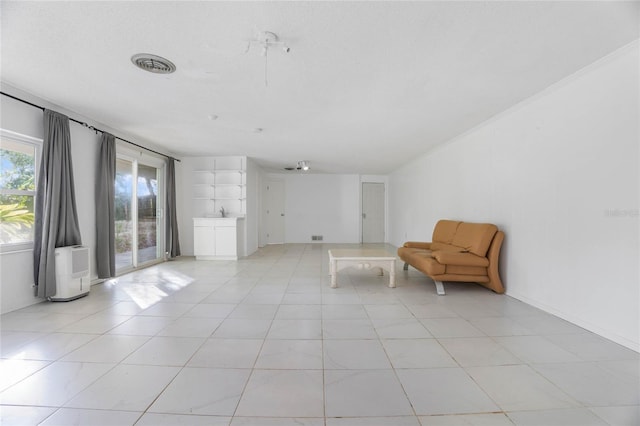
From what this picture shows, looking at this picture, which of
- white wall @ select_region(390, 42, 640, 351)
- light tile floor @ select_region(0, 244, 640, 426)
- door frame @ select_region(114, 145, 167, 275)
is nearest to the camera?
light tile floor @ select_region(0, 244, 640, 426)

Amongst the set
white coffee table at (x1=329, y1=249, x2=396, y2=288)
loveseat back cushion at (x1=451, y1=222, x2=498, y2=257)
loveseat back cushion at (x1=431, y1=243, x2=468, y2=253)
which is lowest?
white coffee table at (x1=329, y1=249, x2=396, y2=288)

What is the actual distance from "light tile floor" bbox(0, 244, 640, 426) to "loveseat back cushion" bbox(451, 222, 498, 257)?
67 cm

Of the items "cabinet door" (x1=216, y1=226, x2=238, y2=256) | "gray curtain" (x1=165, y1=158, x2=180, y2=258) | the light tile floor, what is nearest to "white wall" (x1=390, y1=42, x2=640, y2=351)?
the light tile floor

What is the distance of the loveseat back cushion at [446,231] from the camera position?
4645 millimetres

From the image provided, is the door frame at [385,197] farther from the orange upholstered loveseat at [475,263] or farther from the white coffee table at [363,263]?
the orange upholstered loveseat at [475,263]

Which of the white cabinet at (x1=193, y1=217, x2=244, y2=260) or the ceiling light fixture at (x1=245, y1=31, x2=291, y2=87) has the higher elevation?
the ceiling light fixture at (x1=245, y1=31, x2=291, y2=87)

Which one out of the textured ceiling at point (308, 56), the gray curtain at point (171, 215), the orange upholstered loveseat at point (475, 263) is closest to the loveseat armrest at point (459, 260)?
the orange upholstered loveseat at point (475, 263)

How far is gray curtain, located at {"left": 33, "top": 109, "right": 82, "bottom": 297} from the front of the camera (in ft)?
11.0

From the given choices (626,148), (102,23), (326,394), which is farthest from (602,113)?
(102,23)

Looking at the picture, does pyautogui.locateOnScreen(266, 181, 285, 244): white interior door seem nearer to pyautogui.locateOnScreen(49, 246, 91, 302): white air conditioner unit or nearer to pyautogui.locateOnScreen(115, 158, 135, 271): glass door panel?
pyautogui.locateOnScreen(115, 158, 135, 271): glass door panel

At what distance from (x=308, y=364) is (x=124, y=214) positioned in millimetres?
4696

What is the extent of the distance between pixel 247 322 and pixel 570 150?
3575mm

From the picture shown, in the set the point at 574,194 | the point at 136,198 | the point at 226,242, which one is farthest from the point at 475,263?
Answer: the point at 136,198

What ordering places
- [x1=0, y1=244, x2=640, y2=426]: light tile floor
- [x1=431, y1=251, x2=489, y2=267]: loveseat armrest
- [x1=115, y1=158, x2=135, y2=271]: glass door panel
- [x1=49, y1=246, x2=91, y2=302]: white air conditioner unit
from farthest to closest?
[x1=115, y1=158, x2=135, y2=271]: glass door panel < [x1=431, y1=251, x2=489, y2=267]: loveseat armrest < [x1=49, y1=246, x2=91, y2=302]: white air conditioner unit < [x1=0, y1=244, x2=640, y2=426]: light tile floor
